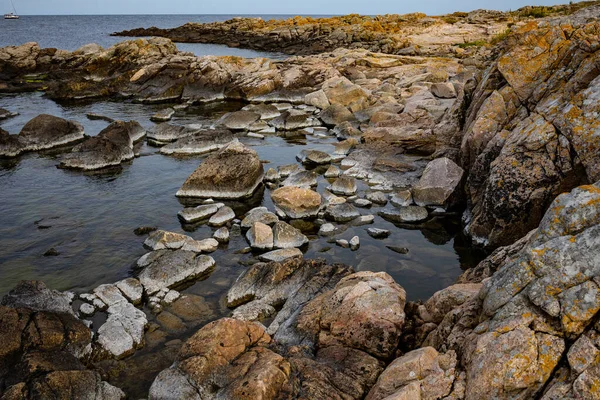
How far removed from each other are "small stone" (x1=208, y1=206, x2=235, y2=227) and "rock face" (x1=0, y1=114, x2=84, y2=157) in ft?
54.0

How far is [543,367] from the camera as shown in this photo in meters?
6.56

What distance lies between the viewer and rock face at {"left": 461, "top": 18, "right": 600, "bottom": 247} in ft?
43.3

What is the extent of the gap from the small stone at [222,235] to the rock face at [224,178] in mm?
3872

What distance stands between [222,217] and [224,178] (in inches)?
118

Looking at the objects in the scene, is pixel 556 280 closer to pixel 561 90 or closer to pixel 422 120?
pixel 561 90

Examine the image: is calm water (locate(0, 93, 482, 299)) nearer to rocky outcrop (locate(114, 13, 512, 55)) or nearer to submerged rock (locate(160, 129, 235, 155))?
submerged rock (locate(160, 129, 235, 155))

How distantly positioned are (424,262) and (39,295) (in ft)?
37.9

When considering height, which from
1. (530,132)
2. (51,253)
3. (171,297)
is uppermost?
(530,132)

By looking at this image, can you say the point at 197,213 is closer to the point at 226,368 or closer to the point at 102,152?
the point at 102,152

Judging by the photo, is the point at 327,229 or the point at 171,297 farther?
the point at 327,229

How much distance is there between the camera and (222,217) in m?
18.8

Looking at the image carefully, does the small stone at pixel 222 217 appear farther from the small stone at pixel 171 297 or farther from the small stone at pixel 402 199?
the small stone at pixel 402 199

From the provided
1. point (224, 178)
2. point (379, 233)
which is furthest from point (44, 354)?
point (224, 178)

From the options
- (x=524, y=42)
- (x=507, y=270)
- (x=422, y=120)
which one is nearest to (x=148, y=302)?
(x=507, y=270)
